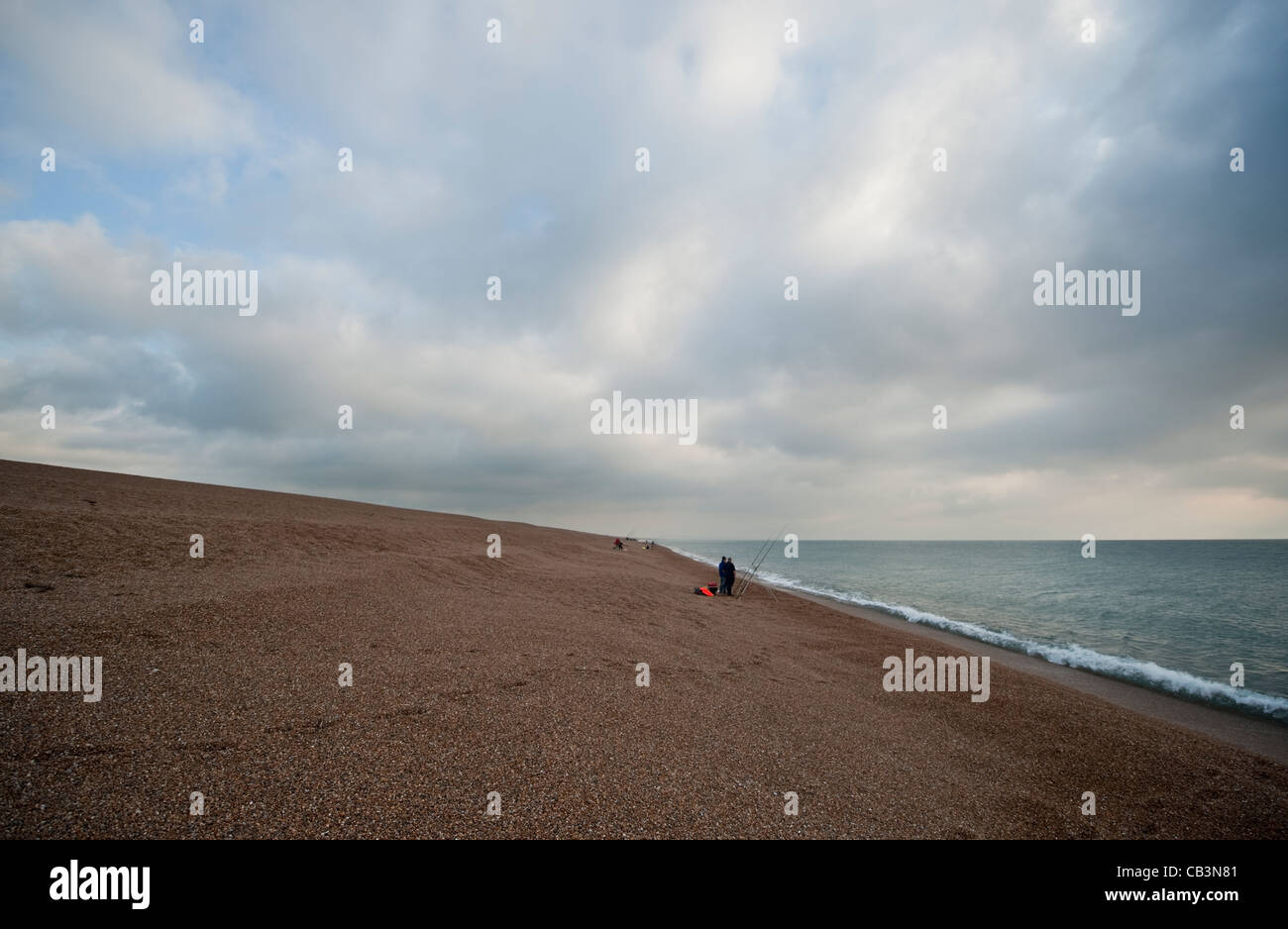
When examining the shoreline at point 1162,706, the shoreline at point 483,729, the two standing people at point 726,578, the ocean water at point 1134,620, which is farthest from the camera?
the two standing people at point 726,578

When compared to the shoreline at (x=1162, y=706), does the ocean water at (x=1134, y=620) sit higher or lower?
lower

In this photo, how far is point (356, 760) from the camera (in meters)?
4.95

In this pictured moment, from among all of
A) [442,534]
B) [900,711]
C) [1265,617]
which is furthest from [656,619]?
[1265,617]

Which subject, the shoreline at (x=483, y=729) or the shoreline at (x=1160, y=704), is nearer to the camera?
the shoreline at (x=483, y=729)

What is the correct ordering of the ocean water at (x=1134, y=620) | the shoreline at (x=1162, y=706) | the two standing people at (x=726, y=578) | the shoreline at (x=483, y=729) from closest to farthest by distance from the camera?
1. the shoreline at (x=483, y=729)
2. the shoreline at (x=1162, y=706)
3. the ocean water at (x=1134, y=620)
4. the two standing people at (x=726, y=578)

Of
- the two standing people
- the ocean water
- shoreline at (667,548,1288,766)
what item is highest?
the two standing people

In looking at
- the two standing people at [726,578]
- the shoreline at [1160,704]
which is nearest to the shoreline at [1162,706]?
the shoreline at [1160,704]


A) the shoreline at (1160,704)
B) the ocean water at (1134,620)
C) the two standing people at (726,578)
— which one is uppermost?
the two standing people at (726,578)

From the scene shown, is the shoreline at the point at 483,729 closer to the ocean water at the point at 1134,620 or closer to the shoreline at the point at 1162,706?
the shoreline at the point at 1162,706

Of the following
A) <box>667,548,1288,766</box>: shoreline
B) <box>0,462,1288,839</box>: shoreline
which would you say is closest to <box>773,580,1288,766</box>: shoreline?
<box>667,548,1288,766</box>: shoreline

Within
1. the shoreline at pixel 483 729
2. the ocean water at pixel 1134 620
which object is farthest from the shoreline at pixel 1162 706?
the ocean water at pixel 1134 620

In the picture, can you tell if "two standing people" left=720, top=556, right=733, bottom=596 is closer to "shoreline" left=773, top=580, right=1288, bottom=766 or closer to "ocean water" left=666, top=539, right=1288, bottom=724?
"shoreline" left=773, top=580, right=1288, bottom=766

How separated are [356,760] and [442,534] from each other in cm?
2416
